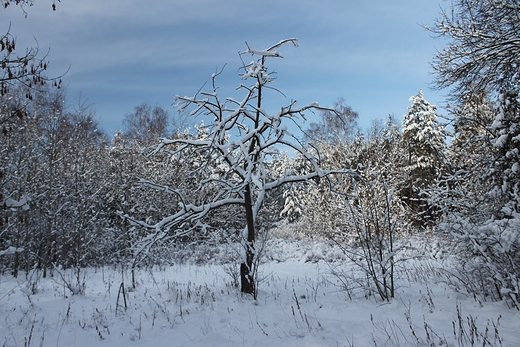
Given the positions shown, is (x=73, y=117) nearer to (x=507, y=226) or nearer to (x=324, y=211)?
(x=324, y=211)

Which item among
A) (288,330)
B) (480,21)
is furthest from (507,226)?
(480,21)

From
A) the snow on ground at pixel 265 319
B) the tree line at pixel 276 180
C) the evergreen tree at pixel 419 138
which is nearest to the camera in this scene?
the snow on ground at pixel 265 319

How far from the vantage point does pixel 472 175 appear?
22.9 ft

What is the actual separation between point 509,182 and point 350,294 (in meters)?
3.70

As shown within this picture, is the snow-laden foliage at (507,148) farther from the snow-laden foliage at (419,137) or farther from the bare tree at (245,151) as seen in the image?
the snow-laden foliage at (419,137)

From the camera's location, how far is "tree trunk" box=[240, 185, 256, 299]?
6043mm

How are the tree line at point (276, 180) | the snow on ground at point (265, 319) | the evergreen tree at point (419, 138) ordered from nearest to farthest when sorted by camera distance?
1. the snow on ground at point (265, 319)
2. the tree line at point (276, 180)
3. the evergreen tree at point (419, 138)

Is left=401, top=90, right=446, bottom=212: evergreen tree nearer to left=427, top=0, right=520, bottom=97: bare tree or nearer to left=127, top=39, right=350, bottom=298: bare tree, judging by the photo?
left=427, top=0, right=520, bottom=97: bare tree

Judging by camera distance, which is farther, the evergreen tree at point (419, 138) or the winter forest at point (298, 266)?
the evergreen tree at point (419, 138)

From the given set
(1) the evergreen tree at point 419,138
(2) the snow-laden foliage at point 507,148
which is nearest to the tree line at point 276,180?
(2) the snow-laden foliage at point 507,148

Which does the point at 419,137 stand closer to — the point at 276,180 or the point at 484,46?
the point at 484,46

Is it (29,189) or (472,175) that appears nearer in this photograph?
(472,175)

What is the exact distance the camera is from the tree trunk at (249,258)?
6043mm

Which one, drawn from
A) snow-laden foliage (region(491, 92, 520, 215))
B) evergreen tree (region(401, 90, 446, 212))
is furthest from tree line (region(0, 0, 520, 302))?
evergreen tree (region(401, 90, 446, 212))
